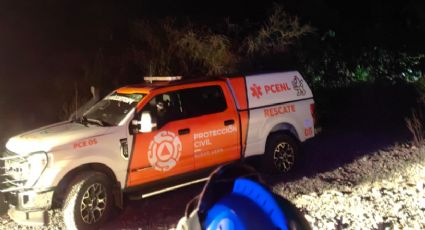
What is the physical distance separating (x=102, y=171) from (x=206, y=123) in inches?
69.4

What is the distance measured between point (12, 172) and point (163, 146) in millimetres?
1932

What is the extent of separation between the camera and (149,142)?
22.1 feet

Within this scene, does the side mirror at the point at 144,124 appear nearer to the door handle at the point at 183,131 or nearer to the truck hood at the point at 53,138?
the truck hood at the point at 53,138

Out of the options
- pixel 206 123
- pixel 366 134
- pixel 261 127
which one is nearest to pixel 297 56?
pixel 366 134

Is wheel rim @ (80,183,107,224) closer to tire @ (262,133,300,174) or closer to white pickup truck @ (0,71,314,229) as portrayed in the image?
white pickup truck @ (0,71,314,229)

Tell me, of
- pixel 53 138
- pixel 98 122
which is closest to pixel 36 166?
pixel 53 138

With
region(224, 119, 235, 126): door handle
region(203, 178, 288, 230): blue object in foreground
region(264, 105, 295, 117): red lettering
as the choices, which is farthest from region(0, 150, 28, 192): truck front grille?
region(264, 105, 295, 117): red lettering

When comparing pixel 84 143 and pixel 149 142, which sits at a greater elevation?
pixel 84 143

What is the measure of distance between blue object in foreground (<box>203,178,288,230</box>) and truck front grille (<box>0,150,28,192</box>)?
3.73m

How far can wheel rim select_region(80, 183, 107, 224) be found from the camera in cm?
618

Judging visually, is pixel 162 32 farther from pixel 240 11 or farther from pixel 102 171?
pixel 102 171

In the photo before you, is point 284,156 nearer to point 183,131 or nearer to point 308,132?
point 308,132

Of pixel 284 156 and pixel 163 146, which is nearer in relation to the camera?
pixel 163 146

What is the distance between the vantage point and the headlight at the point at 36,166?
5.98m
